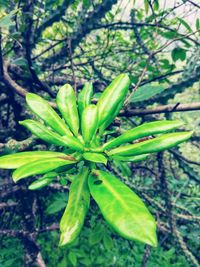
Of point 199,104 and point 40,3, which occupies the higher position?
point 40,3

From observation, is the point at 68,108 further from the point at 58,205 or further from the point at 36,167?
the point at 58,205

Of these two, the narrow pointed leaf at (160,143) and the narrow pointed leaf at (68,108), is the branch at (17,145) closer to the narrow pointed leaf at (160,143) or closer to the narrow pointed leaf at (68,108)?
the narrow pointed leaf at (68,108)

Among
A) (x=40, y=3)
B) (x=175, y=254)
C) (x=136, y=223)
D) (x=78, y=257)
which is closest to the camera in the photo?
(x=136, y=223)

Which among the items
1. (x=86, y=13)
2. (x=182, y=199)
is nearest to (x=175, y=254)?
(x=182, y=199)

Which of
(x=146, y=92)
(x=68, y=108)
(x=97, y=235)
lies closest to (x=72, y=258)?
(x=97, y=235)

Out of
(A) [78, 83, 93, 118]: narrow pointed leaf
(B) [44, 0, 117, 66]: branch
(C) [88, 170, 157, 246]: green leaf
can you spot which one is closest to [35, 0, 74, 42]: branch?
(B) [44, 0, 117, 66]: branch

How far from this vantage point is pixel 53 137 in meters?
0.69

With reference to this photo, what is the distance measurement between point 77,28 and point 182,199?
158cm

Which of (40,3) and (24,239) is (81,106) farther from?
(40,3)

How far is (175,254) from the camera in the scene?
2447 mm

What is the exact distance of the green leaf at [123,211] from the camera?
465 mm

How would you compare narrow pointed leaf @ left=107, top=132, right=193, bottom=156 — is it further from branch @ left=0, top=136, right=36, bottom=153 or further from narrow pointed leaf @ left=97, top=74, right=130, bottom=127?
branch @ left=0, top=136, right=36, bottom=153

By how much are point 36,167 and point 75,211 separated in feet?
0.42

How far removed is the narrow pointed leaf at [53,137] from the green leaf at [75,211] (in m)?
0.08
